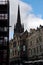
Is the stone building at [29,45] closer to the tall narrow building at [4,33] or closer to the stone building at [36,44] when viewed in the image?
the stone building at [36,44]

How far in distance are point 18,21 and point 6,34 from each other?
73841 mm

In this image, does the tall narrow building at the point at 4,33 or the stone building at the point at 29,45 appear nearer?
the tall narrow building at the point at 4,33

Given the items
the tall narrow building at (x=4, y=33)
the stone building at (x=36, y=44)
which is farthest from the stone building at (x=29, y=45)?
the tall narrow building at (x=4, y=33)

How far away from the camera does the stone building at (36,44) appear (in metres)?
42.7

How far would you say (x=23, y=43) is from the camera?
5166 cm

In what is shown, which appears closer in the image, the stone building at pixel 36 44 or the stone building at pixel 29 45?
the stone building at pixel 36 44

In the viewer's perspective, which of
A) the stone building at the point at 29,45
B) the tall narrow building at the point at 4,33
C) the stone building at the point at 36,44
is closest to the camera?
the tall narrow building at the point at 4,33

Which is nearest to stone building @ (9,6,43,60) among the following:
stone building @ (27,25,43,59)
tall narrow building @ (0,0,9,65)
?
stone building @ (27,25,43,59)

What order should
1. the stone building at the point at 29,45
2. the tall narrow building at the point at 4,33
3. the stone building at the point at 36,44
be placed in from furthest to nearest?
the stone building at the point at 29,45, the stone building at the point at 36,44, the tall narrow building at the point at 4,33

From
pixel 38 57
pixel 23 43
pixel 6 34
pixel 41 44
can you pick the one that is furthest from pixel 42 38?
pixel 6 34

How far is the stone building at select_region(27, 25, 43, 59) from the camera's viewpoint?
140 ft

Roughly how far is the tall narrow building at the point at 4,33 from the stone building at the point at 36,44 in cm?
1803

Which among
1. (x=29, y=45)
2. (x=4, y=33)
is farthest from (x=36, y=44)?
(x=4, y=33)

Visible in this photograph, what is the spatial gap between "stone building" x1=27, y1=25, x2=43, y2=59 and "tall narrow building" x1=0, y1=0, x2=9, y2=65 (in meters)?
18.0
